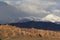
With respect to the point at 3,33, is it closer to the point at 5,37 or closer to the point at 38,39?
the point at 5,37

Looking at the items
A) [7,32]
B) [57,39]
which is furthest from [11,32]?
[57,39]

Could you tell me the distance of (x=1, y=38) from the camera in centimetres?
4931

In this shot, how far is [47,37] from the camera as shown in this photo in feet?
193

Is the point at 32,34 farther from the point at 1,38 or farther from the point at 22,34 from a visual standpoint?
the point at 1,38

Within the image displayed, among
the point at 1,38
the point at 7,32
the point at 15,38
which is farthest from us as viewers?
the point at 7,32

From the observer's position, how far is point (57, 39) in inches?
2250

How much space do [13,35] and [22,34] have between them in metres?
2.85

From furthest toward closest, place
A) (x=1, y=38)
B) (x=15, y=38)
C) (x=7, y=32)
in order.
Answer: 1. (x=7, y=32)
2. (x=15, y=38)
3. (x=1, y=38)

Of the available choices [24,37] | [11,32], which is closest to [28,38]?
[24,37]

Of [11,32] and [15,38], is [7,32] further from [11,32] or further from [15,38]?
[15,38]

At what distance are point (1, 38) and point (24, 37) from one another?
6666 mm

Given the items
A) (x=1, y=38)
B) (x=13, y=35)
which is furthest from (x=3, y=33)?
(x=1, y=38)

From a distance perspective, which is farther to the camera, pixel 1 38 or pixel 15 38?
pixel 15 38

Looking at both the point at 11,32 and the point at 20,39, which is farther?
the point at 11,32
